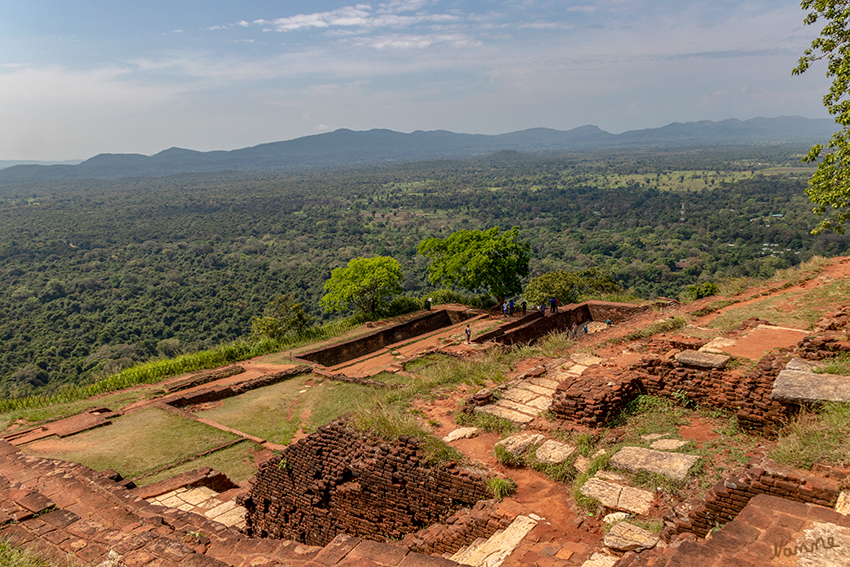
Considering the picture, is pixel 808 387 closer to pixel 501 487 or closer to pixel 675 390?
pixel 675 390

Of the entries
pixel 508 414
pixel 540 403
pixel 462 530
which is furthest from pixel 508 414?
pixel 462 530

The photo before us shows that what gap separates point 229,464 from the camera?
10.4 meters

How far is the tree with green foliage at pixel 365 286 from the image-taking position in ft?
76.5

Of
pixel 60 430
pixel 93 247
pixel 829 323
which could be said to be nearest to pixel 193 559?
pixel 60 430

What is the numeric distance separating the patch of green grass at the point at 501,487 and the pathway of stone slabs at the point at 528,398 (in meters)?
1.81

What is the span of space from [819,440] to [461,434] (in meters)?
4.57

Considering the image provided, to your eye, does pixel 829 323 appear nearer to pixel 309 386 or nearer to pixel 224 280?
pixel 309 386

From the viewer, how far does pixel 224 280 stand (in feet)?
229

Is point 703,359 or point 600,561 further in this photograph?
point 703,359

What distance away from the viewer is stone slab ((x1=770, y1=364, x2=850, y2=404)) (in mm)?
5836

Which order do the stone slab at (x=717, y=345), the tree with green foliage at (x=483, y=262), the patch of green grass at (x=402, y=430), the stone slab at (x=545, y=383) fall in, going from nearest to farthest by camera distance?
1. the patch of green grass at (x=402, y=430)
2. the stone slab at (x=717, y=345)
3. the stone slab at (x=545, y=383)
4. the tree with green foliage at (x=483, y=262)

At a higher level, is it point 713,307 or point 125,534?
point 713,307

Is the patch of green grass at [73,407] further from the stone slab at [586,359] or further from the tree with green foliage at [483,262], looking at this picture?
the tree with green foliage at [483,262]

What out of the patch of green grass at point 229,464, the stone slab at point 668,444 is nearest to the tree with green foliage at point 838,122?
the stone slab at point 668,444
